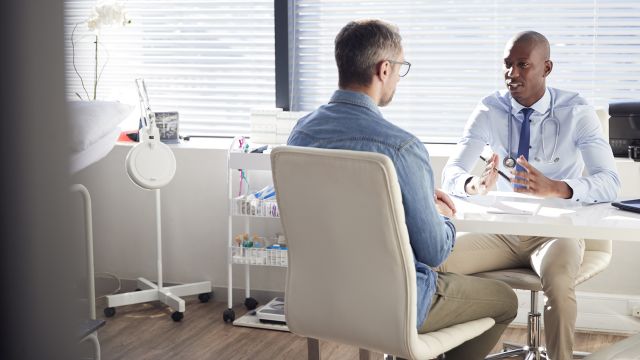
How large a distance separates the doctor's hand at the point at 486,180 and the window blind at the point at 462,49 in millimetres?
1247

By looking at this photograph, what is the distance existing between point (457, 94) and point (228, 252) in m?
1.28

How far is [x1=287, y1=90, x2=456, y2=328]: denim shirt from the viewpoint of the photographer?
175cm

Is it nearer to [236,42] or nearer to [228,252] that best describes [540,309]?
[228,252]

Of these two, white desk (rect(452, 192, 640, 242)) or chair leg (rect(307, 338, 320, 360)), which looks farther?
chair leg (rect(307, 338, 320, 360))

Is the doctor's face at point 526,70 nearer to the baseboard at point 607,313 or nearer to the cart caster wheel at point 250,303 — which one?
the baseboard at point 607,313

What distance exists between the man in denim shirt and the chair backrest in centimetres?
10

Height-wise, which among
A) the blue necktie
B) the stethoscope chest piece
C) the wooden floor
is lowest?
the wooden floor

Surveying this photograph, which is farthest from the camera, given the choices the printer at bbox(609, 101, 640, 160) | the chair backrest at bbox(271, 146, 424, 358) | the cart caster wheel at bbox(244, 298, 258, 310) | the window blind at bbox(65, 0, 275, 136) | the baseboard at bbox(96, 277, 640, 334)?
the window blind at bbox(65, 0, 275, 136)

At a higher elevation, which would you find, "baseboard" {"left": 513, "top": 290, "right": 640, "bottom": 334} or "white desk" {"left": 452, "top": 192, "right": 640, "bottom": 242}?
"white desk" {"left": 452, "top": 192, "right": 640, "bottom": 242}

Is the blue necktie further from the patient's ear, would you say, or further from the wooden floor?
the wooden floor

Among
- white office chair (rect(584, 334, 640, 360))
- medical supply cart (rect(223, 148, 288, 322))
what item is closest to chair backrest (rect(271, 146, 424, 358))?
white office chair (rect(584, 334, 640, 360))

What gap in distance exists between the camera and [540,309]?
336 cm

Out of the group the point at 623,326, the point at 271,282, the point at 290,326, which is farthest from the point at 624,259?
the point at 290,326

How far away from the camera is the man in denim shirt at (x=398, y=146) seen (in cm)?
176
